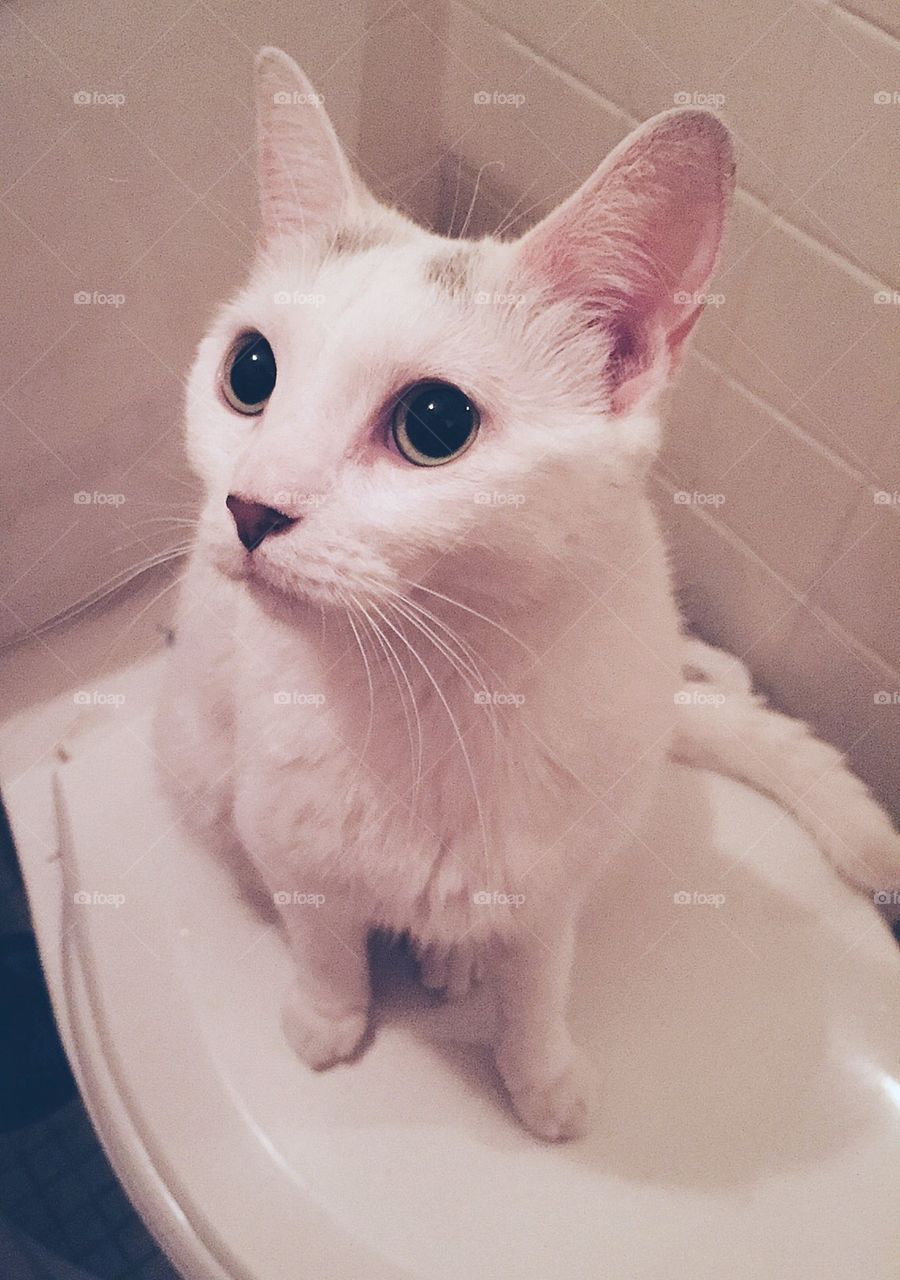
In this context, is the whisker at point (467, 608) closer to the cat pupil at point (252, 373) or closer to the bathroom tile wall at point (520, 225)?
the cat pupil at point (252, 373)

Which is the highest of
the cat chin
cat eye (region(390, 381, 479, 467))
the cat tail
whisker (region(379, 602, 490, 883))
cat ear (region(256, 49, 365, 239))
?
cat ear (region(256, 49, 365, 239))

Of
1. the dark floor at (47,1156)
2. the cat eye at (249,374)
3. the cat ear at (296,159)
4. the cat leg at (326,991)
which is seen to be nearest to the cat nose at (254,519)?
the cat eye at (249,374)

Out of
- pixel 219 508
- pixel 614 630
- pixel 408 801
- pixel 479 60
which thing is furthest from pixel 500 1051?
pixel 479 60

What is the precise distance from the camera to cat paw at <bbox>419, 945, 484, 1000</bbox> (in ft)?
2.35

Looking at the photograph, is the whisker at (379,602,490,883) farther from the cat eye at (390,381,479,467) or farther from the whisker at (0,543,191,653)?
the whisker at (0,543,191,653)

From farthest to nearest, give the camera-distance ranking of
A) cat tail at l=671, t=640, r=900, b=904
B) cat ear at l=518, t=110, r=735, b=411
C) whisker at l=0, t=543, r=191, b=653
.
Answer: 1. whisker at l=0, t=543, r=191, b=653
2. cat tail at l=671, t=640, r=900, b=904
3. cat ear at l=518, t=110, r=735, b=411

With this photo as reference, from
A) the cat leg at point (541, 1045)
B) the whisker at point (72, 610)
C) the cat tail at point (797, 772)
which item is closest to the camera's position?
the cat leg at point (541, 1045)

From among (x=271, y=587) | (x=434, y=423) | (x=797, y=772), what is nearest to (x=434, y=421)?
(x=434, y=423)

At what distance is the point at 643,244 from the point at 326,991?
1.76 ft

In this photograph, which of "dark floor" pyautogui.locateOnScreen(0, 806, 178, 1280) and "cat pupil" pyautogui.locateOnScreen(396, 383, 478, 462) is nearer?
"cat pupil" pyautogui.locateOnScreen(396, 383, 478, 462)

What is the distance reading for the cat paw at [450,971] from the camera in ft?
2.35

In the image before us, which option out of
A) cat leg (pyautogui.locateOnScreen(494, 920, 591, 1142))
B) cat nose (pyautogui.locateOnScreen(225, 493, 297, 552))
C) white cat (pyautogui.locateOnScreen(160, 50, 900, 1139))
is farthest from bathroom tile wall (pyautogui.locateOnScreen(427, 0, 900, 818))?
cat nose (pyautogui.locateOnScreen(225, 493, 297, 552))

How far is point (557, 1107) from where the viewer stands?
0.67 meters

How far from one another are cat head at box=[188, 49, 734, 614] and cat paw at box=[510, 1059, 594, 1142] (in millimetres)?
410
